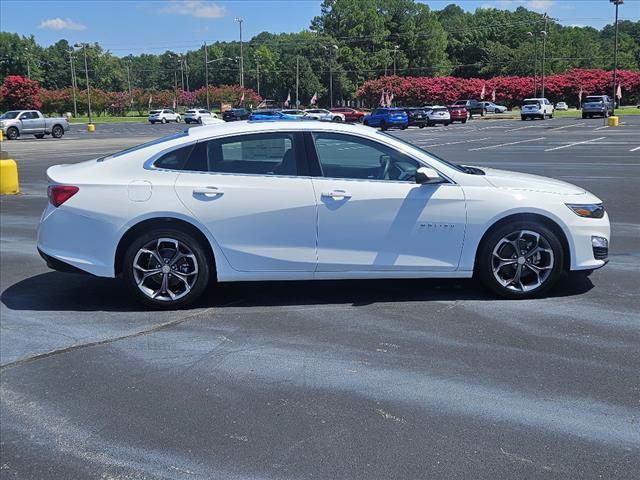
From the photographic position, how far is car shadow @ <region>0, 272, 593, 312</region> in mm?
6250

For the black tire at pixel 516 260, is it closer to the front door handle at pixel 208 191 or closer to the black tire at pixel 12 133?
the front door handle at pixel 208 191

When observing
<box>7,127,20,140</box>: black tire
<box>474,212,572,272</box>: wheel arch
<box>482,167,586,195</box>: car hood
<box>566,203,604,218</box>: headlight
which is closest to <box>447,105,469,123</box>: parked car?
<box>7,127,20,140</box>: black tire

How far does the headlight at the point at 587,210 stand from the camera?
603 cm

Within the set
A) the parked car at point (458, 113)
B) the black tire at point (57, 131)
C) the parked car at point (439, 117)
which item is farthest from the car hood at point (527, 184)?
the parked car at point (458, 113)

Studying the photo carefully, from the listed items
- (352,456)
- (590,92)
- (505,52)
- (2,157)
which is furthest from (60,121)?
(505,52)

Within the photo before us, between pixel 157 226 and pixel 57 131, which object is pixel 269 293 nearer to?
pixel 157 226

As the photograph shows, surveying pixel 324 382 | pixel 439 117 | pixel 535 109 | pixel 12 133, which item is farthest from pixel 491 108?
pixel 324 382

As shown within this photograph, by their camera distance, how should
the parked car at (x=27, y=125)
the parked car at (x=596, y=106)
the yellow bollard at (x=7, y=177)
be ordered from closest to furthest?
1. the yellow bollard at (x=7, y=177)
2. the parked car at (x=27, y=125)
3. the parked car at (x=596, y=106)

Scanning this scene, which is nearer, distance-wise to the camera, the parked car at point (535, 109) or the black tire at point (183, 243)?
the black tire at point (183, 243)

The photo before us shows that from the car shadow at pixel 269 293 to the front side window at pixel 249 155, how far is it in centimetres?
119

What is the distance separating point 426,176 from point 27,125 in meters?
42.0

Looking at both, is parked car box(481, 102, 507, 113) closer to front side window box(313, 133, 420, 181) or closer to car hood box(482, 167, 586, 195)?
car hood box(482, 167, 586, 195)

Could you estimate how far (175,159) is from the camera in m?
6.01

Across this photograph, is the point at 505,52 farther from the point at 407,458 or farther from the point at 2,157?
the point at 407,458
